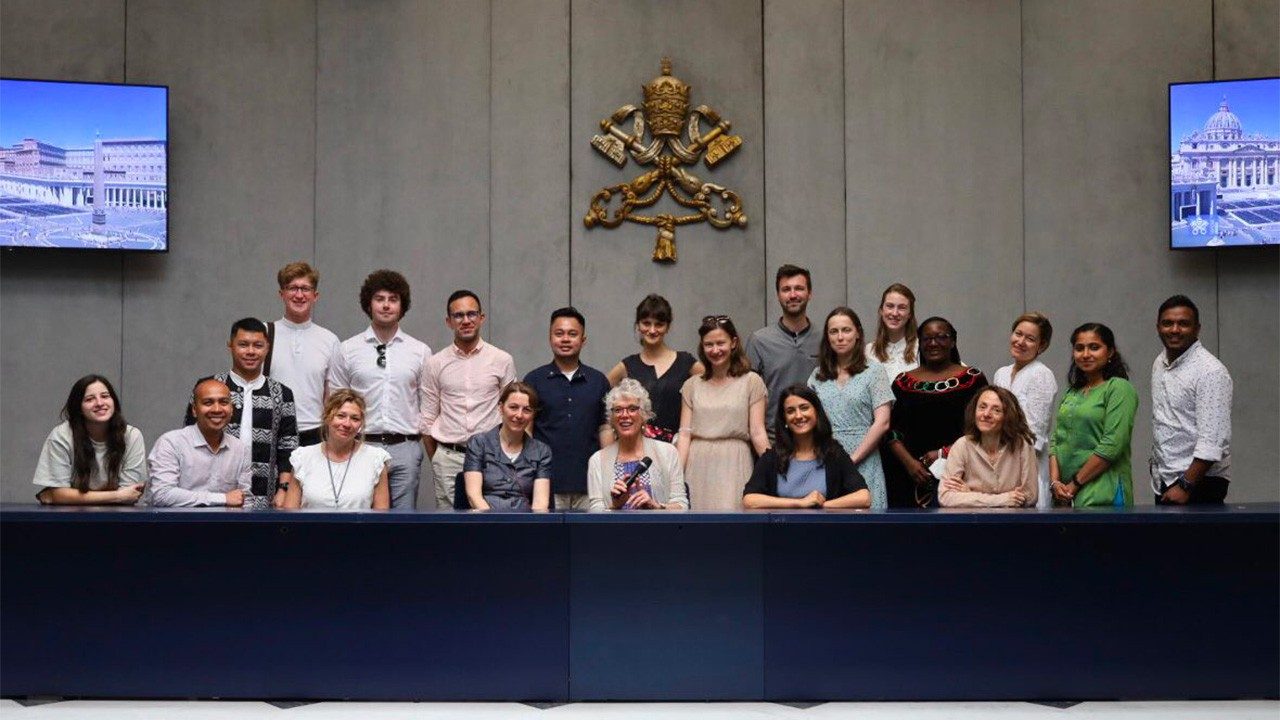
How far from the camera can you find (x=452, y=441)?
6406 mm

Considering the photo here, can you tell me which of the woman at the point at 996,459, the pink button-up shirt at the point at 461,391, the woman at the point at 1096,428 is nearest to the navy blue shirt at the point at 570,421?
the pink button-up shirt at the point at 461,391

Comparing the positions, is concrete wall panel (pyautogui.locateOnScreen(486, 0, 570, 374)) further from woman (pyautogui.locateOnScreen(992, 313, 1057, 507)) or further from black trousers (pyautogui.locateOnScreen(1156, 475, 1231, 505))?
black trousers (pyautogui.locateOnScreen(1156, 475, 1231, 505))

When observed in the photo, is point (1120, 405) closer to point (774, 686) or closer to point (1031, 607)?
point (1031, 607)

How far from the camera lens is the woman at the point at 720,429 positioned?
5.98m

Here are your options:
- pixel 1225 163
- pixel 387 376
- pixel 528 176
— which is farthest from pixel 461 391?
pixel 1225 163

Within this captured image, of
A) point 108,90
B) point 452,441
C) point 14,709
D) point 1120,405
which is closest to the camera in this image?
point 14,709

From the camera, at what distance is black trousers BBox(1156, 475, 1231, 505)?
19.6 feet

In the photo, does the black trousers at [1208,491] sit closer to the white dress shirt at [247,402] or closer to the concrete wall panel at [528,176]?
the concrete wall panel at [528,176]

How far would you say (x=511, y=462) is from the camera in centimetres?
570

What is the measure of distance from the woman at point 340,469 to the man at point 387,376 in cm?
77

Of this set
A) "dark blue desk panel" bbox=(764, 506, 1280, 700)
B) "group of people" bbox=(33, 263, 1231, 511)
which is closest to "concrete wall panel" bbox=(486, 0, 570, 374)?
"group of people" bbox=(33, 263, 1231, 511)

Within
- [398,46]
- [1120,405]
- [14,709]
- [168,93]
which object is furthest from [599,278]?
[14,709]

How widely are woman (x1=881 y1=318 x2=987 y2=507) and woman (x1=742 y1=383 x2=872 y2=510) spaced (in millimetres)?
763

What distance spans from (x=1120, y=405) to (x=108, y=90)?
5.87m
